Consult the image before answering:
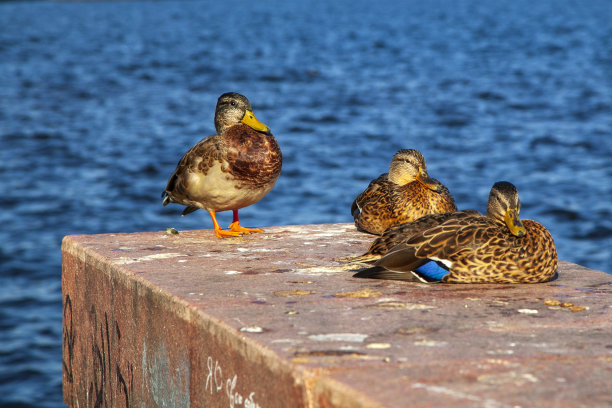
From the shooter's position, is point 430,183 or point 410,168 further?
point 410,168

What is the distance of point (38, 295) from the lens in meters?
11.9

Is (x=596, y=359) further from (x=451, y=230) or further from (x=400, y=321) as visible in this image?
(x=451, y=230)

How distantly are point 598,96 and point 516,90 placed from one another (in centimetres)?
296

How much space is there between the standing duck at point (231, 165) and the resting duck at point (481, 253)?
1.66 m

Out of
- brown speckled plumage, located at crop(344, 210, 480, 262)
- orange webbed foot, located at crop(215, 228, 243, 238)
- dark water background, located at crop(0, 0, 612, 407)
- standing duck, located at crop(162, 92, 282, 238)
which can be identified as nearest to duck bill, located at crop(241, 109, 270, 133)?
standing duck, located at crop(162, 92, 282, 238)

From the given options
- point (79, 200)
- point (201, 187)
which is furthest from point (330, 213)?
point (201, 187)

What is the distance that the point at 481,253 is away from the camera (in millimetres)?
4633

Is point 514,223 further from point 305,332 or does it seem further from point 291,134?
point 291,134

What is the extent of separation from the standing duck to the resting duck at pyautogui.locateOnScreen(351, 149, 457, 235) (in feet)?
2.31

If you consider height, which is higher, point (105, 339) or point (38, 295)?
point (105, 339)

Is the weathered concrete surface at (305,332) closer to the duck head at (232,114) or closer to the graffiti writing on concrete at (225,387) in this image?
the graffiti writing on concrete at (225,387)

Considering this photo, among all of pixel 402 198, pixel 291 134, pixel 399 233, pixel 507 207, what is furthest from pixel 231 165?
pixel 291 134

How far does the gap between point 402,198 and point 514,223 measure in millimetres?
1630

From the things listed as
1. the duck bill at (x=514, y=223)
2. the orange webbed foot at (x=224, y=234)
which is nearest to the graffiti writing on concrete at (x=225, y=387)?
the duck bill at (x=514, y=223)
